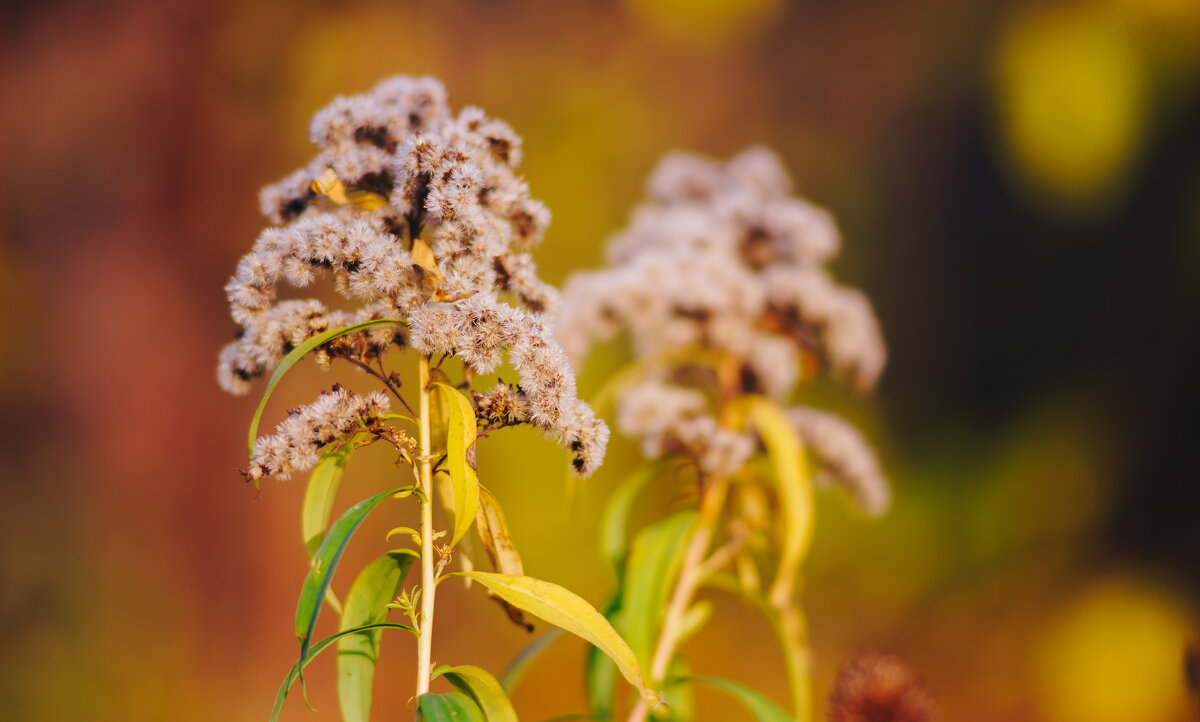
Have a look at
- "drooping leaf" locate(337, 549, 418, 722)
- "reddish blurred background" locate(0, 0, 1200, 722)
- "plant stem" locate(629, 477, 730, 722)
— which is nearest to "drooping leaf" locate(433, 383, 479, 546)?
"drooping leaf" locate(337, 549, 418, 722)

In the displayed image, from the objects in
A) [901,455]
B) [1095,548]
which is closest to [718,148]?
[901,455]

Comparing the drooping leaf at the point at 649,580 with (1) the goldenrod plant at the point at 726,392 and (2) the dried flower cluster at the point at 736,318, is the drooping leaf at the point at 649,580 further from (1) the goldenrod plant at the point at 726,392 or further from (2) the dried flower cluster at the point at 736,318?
(2) the dried flower cluster at the point at 736,318

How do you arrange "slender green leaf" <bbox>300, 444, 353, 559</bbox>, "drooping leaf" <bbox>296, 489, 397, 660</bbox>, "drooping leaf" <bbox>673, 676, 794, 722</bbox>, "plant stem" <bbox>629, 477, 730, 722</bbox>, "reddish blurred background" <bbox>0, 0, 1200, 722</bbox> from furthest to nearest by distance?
"reddish blurred background" <bbox>0, 0, 1200, 722</bbox>
"plant stem" <bbox>629, 477, 730, 722</bbox>
"drooping leaf" <bbox>673, 676, 794, 722</bbox>
"slender green leaf" <bbox>300, 444, 353, 559</bbox>
"drooping leaf" <bbox>296, 489, 397, 660</bbox>

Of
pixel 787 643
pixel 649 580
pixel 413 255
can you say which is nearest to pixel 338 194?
pixel 413 255

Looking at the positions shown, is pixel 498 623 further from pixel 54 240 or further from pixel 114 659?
pixel 54 240

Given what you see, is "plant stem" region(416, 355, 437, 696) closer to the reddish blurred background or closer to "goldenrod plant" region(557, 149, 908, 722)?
"goldenrod plant" region(557, 149, 908, 722)

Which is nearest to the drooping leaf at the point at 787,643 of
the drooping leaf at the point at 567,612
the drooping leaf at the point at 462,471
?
the drooping leaf at the point at 567,612
